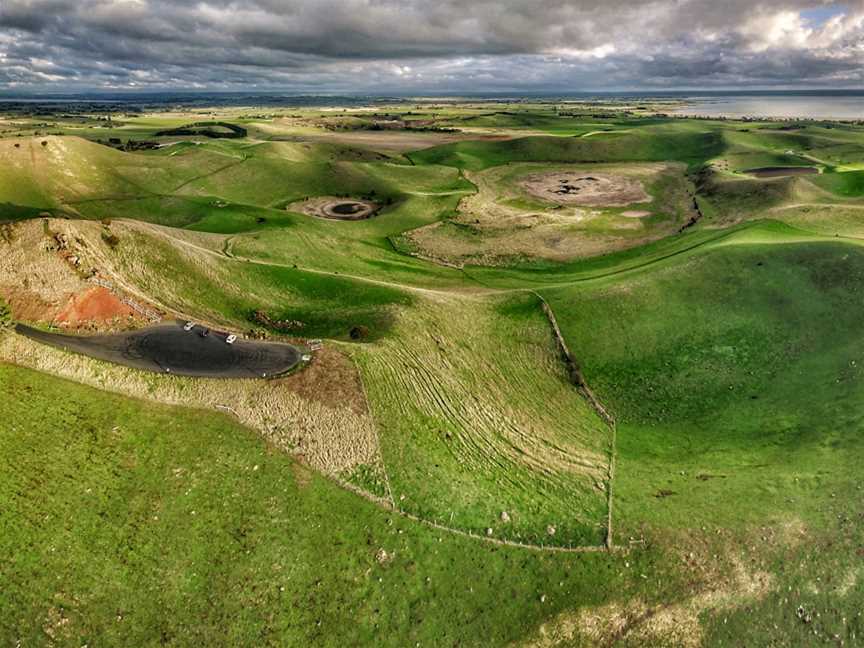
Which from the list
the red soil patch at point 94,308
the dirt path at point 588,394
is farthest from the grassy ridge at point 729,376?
the red soil patch at point 94,308

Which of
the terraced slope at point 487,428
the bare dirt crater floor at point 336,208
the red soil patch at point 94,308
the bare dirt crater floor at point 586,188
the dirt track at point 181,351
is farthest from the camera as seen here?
the bare dirt crater floor at point 586,188

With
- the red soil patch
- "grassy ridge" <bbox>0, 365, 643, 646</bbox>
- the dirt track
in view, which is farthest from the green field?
the dirt track

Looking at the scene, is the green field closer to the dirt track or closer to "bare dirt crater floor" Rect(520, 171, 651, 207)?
the dirt track

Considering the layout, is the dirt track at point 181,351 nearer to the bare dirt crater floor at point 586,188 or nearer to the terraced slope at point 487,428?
the terraced slope at point 487,428

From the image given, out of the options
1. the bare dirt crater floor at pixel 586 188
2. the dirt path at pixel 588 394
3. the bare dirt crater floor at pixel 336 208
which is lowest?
the dirt path at pixel 588 394

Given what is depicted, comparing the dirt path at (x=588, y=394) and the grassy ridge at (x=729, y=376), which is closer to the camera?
the dirt path at (x=588, y=394)

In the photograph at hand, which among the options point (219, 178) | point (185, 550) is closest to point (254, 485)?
point (185, 550)
